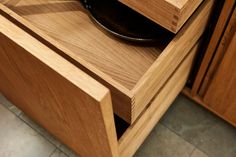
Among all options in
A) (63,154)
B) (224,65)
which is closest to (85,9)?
(224,65)

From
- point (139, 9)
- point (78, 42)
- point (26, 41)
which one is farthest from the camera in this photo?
point (78, 42)

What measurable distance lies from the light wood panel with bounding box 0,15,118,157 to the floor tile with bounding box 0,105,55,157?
39cm

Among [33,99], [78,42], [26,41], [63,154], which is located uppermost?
[26,41]

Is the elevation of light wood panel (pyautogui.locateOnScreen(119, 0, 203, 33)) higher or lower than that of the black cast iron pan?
higher

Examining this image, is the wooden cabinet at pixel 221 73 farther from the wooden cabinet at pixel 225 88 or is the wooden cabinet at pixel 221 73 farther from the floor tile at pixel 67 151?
the floor tile at pixel 67 151

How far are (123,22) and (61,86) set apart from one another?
0.28 metres

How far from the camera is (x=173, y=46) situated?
0.62 m

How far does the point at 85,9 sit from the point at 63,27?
0.06 metres

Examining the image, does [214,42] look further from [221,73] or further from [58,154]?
[58,154]

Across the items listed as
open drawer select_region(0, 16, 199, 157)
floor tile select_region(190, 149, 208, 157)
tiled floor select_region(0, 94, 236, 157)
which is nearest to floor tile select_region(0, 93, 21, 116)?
tiled floor select_region(0, 94, 236, 157)

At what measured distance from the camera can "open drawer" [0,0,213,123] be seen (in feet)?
2.01

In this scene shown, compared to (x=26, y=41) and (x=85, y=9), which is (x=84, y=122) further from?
(x=85, y=9)

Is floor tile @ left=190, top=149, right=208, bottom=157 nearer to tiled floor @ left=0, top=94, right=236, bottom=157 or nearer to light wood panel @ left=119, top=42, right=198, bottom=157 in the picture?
tiled floor @ left=0, top=94, right=236, bottom=157

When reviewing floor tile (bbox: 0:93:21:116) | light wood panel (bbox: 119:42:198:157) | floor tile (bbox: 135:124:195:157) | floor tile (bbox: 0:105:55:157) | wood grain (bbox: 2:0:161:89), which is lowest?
floor tile (bbox: 0:105:55:157)
